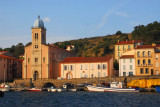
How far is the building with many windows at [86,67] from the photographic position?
367ft

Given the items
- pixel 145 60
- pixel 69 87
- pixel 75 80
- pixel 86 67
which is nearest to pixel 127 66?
pixel 145 60

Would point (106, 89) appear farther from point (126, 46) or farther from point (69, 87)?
point (126, 46)

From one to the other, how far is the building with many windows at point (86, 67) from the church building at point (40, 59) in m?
4.26

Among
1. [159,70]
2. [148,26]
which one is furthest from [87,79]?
[148,26]

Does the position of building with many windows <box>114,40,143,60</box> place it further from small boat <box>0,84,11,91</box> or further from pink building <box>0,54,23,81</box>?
small boat <box>0,84,11,91</box>

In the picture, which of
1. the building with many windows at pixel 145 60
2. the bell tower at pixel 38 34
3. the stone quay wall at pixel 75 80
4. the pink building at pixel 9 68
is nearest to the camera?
the stone quay wall at pixel 75 80

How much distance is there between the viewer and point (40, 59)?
117625 mm

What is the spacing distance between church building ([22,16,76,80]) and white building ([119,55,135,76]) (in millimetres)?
23449

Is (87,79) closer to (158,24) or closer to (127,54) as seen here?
(127,54)

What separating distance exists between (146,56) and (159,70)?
6116 millimetres

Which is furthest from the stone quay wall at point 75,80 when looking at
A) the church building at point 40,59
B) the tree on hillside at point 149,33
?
the tree on hillside at point 149,33

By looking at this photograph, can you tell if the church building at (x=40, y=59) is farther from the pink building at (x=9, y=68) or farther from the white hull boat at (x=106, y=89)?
the white hull boat at (x=106, y=89)

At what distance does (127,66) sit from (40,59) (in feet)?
102

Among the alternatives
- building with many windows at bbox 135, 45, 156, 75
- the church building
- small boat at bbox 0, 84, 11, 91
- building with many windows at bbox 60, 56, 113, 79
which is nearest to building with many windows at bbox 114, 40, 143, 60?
building with many windows at bbox 60, 56, 113, 79
